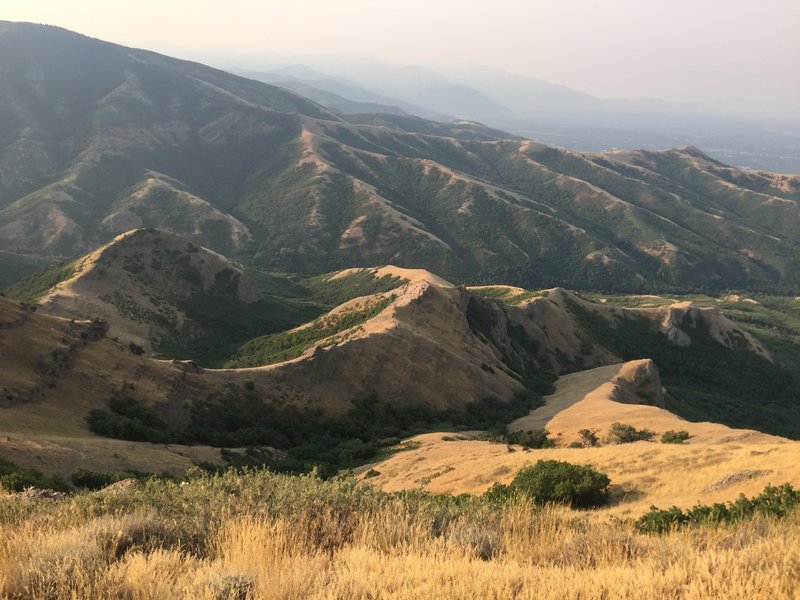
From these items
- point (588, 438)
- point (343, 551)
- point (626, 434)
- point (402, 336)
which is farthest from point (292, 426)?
point (343, 551)

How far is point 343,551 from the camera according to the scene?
934cm

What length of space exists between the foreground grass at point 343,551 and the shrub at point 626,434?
39.3 metres

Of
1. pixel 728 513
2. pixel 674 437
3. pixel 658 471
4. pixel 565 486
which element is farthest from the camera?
pixel 674 437

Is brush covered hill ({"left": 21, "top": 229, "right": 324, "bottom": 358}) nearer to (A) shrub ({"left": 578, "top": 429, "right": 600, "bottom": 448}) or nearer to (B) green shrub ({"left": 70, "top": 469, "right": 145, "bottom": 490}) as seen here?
(B) green shrub ({"left": 70, "top": 469, "right": 145, "bottom": 490})

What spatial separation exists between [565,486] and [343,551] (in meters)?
15.3

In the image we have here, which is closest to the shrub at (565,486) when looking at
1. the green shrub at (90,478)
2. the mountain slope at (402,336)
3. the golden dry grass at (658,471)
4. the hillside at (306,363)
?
the golden dry grass at (658,471)

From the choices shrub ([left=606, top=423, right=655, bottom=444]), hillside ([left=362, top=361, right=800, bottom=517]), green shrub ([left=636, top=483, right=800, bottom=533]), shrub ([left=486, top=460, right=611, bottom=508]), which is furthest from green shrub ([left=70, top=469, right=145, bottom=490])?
shrub ([left=606, top=423, right=655, bottom=444])

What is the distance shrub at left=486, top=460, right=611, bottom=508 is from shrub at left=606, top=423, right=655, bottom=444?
28.2 m

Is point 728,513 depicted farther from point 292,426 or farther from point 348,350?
point 348,350

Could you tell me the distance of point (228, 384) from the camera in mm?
58969

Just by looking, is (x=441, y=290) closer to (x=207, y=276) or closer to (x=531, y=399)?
(x=531, y=399)

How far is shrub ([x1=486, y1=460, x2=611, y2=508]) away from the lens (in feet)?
70.7

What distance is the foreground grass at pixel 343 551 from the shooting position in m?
7.36

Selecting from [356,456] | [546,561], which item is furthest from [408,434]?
[546,561]
